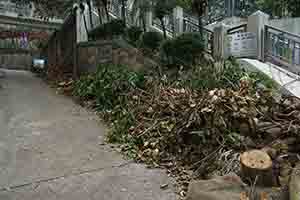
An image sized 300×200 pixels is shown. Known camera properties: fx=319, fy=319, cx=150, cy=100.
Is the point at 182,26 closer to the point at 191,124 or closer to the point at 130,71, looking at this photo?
the point at 130,71

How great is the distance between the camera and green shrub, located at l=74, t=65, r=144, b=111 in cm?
614

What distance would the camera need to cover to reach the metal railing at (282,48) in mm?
6596

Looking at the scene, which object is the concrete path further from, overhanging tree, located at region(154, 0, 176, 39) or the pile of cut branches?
overhanging tree, located at region(154, 0, 176, 39)

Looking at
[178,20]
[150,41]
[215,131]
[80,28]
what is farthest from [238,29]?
[80,28]

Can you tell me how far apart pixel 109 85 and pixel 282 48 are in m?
3.74

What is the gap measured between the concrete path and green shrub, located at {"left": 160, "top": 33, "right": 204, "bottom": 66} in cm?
200

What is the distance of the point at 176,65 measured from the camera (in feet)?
21.1

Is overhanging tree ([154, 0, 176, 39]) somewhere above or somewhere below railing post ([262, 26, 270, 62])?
above

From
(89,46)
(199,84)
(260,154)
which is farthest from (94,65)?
(260,154)

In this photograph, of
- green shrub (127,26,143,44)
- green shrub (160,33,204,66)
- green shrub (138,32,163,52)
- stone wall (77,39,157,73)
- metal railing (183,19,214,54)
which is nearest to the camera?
green shrub (160,33,204,66)

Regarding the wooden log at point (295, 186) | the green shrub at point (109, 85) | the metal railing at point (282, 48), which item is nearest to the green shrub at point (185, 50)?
the green shrub at point (109, 85)

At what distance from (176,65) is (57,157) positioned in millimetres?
3258

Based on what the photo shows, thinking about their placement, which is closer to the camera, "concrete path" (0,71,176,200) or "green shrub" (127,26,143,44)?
"concrete path" (0,71,176,200)

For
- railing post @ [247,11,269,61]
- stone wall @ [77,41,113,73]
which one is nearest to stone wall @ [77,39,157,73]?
stone wall @ [77,41,113,73]
